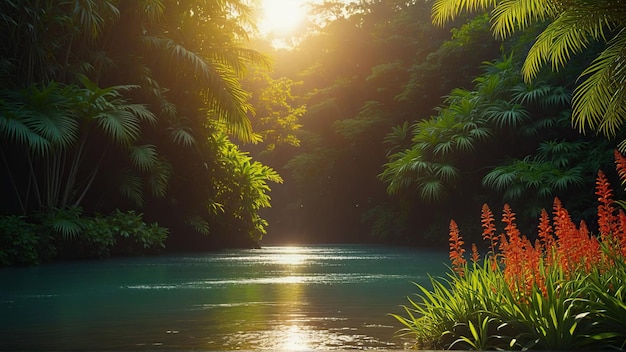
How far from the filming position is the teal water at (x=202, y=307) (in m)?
5.69

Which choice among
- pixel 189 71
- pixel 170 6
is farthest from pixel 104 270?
pixel 170 6

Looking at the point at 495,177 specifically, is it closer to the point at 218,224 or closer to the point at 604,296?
the point at 218,224

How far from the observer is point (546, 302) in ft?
14.7

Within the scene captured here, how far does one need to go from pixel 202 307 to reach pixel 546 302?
175 inches

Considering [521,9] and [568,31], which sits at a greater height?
[521,9]

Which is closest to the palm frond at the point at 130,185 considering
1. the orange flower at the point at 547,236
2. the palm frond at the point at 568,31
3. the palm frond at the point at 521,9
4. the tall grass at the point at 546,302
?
the palm frond at the point at 568,31

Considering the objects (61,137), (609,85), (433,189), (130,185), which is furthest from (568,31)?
(433,189)

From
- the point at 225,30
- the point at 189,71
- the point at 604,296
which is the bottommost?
the point at 604,296

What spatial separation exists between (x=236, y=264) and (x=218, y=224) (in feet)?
28.8

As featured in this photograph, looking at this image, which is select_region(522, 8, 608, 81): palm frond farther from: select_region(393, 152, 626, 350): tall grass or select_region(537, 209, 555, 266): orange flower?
select_region(537, 209, 555, 266): orange flower

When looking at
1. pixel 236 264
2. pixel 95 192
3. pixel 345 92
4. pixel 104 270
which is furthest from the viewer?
pixel 345 92

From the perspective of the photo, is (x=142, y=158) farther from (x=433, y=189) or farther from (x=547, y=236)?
(x=547, y=236)

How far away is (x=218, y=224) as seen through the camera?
2486cm

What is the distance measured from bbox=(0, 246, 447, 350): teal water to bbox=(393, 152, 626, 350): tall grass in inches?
22.9
